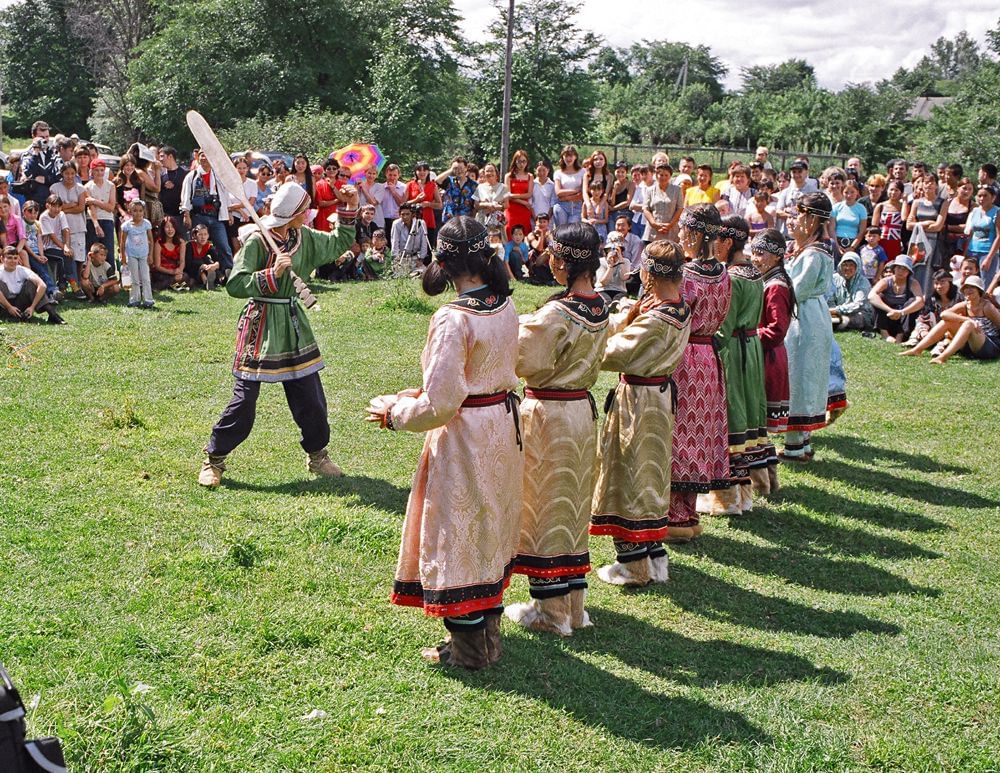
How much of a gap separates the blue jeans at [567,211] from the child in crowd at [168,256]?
5.35 m

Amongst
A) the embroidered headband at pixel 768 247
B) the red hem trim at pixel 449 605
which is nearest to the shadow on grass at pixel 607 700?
the red hem trim at pixel 449 605

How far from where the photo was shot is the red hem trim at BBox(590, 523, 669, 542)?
5559 millimetres

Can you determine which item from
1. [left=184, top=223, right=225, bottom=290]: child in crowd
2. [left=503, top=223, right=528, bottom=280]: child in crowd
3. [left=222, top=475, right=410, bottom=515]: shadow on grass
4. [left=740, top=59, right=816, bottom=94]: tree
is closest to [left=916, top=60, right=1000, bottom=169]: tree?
[left=503, top=223, right=528, bottom=280]: child in crowd

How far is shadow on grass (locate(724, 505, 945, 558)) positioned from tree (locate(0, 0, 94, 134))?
44.3 meters

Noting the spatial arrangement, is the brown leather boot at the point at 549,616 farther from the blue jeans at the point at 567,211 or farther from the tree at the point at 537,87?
the tree at the point at 537,87

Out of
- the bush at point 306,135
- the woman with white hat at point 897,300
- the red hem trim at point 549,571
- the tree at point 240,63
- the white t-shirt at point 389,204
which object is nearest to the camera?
the red hem trim at point 549,571

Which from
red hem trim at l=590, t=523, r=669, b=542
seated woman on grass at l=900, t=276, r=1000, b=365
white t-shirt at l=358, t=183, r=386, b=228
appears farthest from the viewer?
white t-shirt at l=358, t=183, r=386, b=228

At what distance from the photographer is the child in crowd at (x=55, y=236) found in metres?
12.5

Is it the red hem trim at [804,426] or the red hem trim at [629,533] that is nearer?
the red hem trim at [629,533]

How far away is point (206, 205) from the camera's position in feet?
46.9

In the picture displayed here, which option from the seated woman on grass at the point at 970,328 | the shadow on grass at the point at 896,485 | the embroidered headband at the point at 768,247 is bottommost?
the shadow on grass at the point at 896,485

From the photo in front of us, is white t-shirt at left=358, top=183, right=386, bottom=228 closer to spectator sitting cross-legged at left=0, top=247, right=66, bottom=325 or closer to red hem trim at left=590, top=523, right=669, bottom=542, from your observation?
spectator sitting cross-legged at left=0, top=247, right=66, bottom=325

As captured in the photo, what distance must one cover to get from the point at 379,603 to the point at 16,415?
13.6 ft

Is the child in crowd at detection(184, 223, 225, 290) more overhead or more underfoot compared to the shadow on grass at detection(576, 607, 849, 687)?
more overhead
